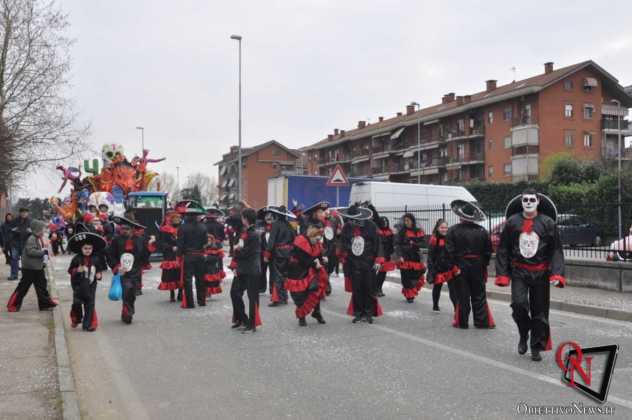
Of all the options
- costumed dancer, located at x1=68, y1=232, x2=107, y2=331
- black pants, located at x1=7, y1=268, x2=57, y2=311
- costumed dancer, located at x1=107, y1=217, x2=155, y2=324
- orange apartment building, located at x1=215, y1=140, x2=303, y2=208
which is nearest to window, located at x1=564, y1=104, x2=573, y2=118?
orange apartment building, located at x1=215, y1=140, x2=303, y2=208

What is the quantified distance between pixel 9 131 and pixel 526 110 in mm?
46147

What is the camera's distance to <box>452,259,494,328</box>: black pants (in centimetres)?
904

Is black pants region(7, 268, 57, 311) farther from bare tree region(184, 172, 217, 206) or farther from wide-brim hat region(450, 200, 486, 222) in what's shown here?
bare tree region(184, 172, 217, 206)

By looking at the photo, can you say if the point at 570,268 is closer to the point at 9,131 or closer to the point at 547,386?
the point at 547,386

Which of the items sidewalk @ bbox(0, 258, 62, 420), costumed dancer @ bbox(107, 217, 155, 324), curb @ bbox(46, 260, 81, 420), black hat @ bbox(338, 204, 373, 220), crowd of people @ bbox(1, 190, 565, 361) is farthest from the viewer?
costumed dancer @ bbox(107, 217, 155, 324)

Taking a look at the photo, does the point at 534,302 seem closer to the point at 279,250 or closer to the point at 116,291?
the point at 279,250

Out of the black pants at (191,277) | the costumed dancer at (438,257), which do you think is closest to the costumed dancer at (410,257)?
the costumed dancer at (438,257)

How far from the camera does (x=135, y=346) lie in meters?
8.31

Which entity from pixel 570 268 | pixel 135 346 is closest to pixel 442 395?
pixel 135 346

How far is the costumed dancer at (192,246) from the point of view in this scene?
36.8ft

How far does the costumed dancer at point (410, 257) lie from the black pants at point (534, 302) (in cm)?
478

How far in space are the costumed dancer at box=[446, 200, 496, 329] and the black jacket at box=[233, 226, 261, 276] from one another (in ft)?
9.02

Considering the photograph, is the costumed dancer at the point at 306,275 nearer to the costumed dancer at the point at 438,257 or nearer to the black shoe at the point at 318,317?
the black shoe at the point at 318,317

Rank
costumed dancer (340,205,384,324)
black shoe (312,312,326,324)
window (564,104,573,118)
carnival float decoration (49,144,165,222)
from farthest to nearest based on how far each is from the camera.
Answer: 1. window (564,104,573,118)
2. carnival float decoration (49,144,165,222)
3. costumed dancer (340,205,384,324)
4. black shoe (312,312,326,324)
